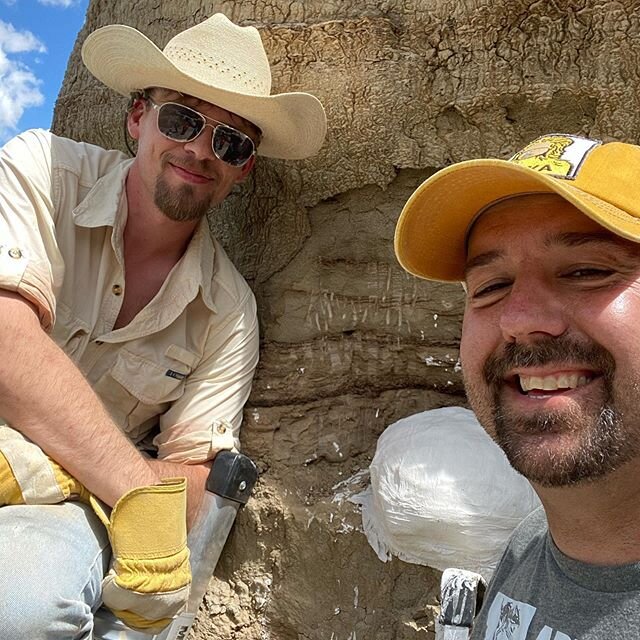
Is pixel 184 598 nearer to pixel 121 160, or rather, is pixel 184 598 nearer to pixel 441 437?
pixel 441 437

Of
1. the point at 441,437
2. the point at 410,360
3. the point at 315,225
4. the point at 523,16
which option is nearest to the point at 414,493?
the point at 441,437

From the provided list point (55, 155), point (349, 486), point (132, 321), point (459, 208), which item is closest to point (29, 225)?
point (55, 155)

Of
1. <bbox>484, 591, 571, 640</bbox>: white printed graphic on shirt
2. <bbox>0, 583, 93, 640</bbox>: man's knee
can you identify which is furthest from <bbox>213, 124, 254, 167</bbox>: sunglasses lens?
<bbox>484, 591, 571, 640</bbox>: white printed graphic on shirt

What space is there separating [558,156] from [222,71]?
126cm

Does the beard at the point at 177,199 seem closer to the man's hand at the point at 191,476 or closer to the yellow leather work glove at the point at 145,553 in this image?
the man's hand at the point at 191,476

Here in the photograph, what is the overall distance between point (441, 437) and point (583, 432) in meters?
0.98

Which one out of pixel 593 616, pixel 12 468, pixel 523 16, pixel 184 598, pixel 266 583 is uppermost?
pixel 523 16

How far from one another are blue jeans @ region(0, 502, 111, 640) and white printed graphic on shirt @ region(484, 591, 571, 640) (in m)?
0.96

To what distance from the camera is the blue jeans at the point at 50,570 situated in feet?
5.49

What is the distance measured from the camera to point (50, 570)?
1.77 meters

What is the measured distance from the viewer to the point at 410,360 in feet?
7.70

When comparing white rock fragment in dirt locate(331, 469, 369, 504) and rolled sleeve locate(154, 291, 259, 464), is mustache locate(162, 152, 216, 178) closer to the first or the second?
rolled sleeve locate(154, 291, 259, 464)

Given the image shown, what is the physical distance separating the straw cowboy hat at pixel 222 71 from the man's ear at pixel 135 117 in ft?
0.35

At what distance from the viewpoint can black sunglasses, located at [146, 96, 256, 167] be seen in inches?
87.5
